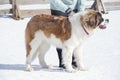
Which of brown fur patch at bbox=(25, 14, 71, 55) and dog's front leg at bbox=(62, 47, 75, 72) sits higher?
brown fur patch at bbox=(25, 14, 71, 55)

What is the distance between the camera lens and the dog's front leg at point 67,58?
21.9 ft

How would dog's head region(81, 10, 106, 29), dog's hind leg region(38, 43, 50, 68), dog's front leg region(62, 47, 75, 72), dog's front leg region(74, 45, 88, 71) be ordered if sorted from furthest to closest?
dog's hind leg region(38, 43, 50, 68), dog's front leg region(74, 45, 88, 71), dog's front leg region(62, 47, 75, 72), dog's head region(81, 10, 106, 29)

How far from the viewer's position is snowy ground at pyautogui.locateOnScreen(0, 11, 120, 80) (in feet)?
22.0

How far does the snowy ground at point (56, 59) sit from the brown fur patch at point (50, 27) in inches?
23.1

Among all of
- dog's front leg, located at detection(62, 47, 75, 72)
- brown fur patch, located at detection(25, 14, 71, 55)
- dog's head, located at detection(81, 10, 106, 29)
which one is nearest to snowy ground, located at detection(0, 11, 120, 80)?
dog's front leg, located at detection(62, 47, 75, 72)

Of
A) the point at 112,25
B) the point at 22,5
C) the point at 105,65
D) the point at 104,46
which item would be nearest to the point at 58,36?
the point at 105,65

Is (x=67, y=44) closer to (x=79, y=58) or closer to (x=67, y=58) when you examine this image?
(x=67, y=58)

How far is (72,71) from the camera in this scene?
684 cm

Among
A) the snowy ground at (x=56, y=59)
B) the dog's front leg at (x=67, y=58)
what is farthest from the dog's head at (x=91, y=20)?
the snowy ground at (x=56, y=59)

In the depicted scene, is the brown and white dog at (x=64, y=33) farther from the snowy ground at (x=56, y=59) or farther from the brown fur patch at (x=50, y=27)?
the snowy ground at (x=56, y=59)

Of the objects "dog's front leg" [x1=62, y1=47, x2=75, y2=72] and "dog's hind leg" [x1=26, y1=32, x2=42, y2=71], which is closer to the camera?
"dog's front leg" [x1=62, y1=47, x2=75, y2=72]

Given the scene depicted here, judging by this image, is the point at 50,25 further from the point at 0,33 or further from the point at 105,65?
the point at 0,33

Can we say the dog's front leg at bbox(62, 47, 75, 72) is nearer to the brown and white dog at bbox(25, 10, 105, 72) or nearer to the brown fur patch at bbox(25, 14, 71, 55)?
the brown and white dog at bbox(25, 10, 105, 72)

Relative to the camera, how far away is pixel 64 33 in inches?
263
